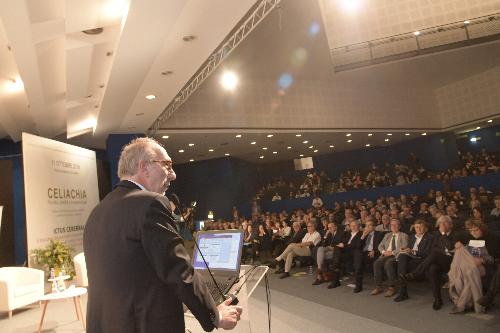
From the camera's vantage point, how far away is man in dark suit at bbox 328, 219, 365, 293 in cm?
547

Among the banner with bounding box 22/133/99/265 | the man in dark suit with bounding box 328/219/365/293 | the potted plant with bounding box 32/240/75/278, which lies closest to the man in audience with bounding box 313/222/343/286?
the man in dark suit with bounding box 328/219/365/293

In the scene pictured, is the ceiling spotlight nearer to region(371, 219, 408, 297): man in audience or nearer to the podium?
region(371, 219, 408, 297): man in audience

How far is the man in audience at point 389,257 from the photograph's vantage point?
193 inches


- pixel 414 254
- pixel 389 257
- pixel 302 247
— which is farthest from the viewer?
pixel 302 247

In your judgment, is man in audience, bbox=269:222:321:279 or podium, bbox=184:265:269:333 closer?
podium, bbox=184:265:269:333

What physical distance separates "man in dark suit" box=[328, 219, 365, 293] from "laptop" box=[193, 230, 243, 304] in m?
3.66

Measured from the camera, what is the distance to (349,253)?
5961 millimetres

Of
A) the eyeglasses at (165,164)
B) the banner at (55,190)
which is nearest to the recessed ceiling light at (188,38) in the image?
the banner at (55,190)

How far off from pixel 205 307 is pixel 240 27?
4.33 m

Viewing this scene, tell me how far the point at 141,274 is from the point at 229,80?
383 inches

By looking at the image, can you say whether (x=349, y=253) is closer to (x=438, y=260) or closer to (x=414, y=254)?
(x=414, y=254)

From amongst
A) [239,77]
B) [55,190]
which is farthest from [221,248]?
[239,77]

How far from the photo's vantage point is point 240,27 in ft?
16.3

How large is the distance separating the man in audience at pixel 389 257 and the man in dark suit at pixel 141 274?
161 inches
